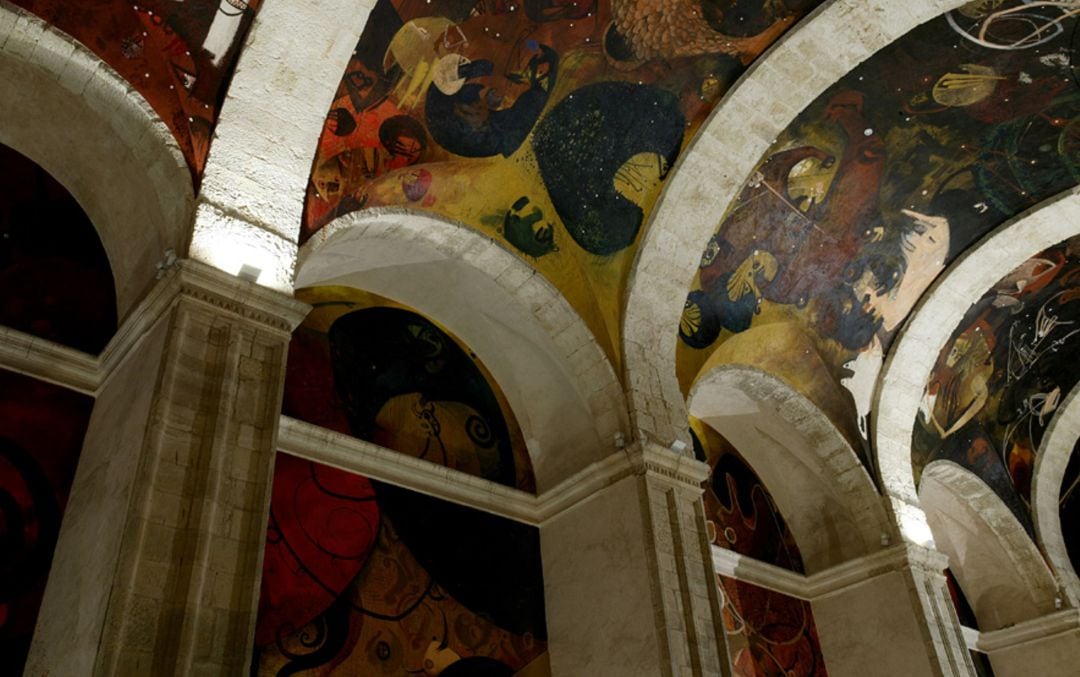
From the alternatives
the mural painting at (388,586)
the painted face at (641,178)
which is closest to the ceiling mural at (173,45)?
the mural painting at (388,586)

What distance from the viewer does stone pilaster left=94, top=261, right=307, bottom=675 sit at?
4004mm

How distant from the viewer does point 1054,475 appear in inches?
476

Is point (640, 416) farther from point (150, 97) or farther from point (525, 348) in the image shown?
point (150, 97)

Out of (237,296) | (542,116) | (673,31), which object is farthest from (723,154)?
(237,296)

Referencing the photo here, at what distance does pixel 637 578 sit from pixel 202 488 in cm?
336

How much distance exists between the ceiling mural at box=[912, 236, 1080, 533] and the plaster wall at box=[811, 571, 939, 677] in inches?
69.9

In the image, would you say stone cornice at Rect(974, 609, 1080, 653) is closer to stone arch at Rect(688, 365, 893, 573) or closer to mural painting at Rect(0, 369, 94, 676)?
stone arch at Rect(688, 365, 893, 573)

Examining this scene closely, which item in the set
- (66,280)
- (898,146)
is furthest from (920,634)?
(66,280)

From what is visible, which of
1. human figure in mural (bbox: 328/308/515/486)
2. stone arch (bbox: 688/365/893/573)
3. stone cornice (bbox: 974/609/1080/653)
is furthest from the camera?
stone cornice (bbox: 974/609/1080/653)

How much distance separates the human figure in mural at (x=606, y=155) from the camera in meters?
7.52

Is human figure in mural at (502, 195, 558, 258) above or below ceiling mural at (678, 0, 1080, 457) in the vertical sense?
below

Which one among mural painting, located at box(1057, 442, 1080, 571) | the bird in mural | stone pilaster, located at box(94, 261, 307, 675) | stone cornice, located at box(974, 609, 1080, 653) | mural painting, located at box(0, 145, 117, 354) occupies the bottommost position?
stone pilaster, located at box(94, 261, 307, 675)

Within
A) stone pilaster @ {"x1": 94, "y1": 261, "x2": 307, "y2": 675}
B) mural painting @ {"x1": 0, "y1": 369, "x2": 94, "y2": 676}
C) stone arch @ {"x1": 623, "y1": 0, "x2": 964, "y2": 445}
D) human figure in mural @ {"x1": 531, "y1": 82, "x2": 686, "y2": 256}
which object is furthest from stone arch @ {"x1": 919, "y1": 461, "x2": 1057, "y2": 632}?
mural painting @ {"x1": 0, "y1": 369, "x2": 94, "y2": 676}

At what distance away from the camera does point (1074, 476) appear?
40.5 ft
